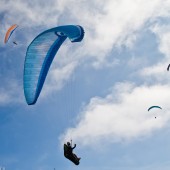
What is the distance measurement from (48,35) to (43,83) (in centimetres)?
373

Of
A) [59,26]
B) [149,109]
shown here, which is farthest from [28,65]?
[149,109]

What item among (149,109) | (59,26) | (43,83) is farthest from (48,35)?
(149,109)

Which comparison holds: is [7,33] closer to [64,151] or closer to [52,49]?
[52,49]

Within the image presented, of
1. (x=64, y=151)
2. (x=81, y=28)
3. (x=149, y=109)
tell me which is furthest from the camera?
(x=149, y=109)

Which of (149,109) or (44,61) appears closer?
(44,61)

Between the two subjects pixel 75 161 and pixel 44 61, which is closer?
pixel 44 61

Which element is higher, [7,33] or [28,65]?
[7,33]

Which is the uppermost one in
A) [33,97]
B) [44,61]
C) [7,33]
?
[7,33]

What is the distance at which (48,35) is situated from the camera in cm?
3784

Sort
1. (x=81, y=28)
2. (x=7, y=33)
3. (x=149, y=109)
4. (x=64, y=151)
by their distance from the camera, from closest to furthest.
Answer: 1. (x=81, y=28)
2. (x=64, y=151)
3. (x=7, y=33)
4. (x=149, y=109)

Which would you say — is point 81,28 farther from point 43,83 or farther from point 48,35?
point 43,83

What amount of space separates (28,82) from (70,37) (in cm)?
470

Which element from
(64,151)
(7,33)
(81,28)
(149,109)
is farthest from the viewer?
(149,109)

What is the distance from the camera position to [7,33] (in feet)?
150
